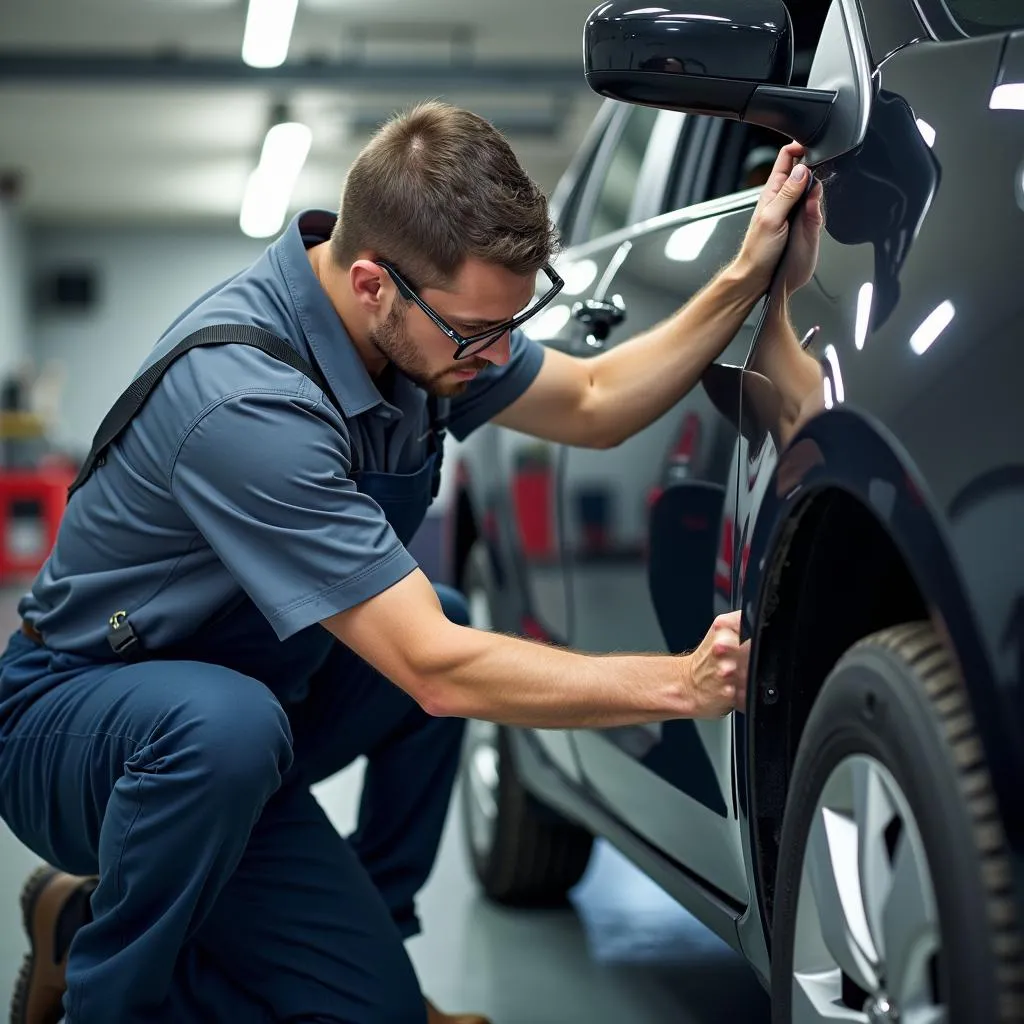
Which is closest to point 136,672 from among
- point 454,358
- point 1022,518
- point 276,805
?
point 276,805

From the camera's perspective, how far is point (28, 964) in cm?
187

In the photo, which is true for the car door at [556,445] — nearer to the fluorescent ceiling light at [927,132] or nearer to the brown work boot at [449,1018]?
the brown work boot at [449,1018]

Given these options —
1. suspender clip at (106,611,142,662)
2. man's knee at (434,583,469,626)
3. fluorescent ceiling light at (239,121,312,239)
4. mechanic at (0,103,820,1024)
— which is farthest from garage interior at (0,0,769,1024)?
suspender clip at (106,611,142,662)

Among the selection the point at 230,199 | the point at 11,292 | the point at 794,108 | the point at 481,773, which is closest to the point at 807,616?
the point at 794,108

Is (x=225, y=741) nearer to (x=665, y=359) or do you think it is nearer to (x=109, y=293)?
(x=665, y=359)

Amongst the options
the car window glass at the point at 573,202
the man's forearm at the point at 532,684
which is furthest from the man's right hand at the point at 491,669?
the car window glass at the point at 573,202

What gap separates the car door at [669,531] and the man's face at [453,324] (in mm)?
192

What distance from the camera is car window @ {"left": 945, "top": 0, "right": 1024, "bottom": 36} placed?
1118 millimetres

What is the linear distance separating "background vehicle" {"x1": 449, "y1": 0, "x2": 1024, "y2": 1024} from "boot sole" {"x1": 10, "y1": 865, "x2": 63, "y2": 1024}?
0.73 metres

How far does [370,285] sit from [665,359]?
0.33 meters

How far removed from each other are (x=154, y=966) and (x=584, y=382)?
2.82 ft

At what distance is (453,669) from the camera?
1.44 metres

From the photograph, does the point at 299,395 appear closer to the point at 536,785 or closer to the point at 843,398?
the point at 843,398

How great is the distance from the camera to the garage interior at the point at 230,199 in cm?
221
